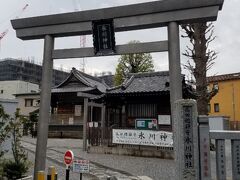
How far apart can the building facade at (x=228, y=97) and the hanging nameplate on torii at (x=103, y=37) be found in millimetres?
34441

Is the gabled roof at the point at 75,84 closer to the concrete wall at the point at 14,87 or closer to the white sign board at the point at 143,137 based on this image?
the white sign board at the point at 143,137

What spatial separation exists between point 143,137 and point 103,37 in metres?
10.3

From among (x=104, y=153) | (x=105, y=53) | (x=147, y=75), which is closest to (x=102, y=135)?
(x=104, y=153)

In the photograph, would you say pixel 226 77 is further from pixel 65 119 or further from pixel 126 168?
pixel 126 168

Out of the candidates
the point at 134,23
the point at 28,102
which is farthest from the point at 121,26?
the point at 28,102

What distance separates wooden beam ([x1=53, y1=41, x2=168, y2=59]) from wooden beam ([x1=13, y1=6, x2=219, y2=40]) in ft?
1.81

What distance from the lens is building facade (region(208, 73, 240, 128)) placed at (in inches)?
1658

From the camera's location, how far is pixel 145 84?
22.9 metres

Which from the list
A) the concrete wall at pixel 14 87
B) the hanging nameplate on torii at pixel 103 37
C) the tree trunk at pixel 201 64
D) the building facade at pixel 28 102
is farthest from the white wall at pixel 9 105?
the concrete wall at pixel 14 87

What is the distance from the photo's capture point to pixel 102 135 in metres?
19.6

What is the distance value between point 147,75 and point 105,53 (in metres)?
15.8

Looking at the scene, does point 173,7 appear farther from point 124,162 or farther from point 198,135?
point 124,162

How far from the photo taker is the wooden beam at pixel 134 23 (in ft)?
26.9

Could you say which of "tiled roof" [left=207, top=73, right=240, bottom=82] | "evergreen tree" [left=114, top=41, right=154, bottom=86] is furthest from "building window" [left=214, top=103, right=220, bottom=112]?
"evergreen tree" [left=114, top=41, right=154, bottom=86]
